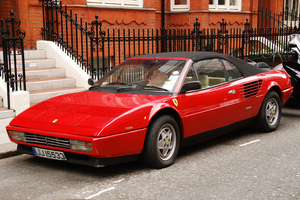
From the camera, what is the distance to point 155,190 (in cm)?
459

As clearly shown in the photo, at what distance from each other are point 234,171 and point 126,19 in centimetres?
920

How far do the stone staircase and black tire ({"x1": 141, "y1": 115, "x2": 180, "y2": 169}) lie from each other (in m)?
4.45

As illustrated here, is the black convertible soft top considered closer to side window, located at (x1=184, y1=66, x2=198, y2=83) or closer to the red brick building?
side window, located at (x1=184, y1=66, x2=198, y2=83)

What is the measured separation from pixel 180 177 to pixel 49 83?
18.0ft

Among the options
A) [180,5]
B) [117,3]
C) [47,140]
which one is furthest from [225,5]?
[47,140]

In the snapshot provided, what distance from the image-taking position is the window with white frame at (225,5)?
16.6m

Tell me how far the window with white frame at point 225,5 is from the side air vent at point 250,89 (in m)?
9.99

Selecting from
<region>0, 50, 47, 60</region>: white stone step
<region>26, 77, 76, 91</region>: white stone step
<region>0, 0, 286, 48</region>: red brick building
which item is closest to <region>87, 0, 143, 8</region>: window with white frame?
<region>0, 0, 286, 48</region>: red brick building

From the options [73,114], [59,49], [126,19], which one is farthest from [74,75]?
[73,114]

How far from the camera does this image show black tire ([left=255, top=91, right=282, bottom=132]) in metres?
7.18

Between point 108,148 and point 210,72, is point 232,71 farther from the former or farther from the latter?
point 108,148

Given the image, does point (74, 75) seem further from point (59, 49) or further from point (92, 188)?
point (92, 188)

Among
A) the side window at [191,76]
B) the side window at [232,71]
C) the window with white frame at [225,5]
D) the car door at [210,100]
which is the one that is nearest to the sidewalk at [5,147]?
the car door at [210,100]

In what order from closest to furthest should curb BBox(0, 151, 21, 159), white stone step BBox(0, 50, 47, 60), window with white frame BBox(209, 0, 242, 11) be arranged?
curb BBox(0, 151, 21, 159), white stone step BBox(0, 50, 47, 60), window with white frame BBox(209, 0, 242, 11)
